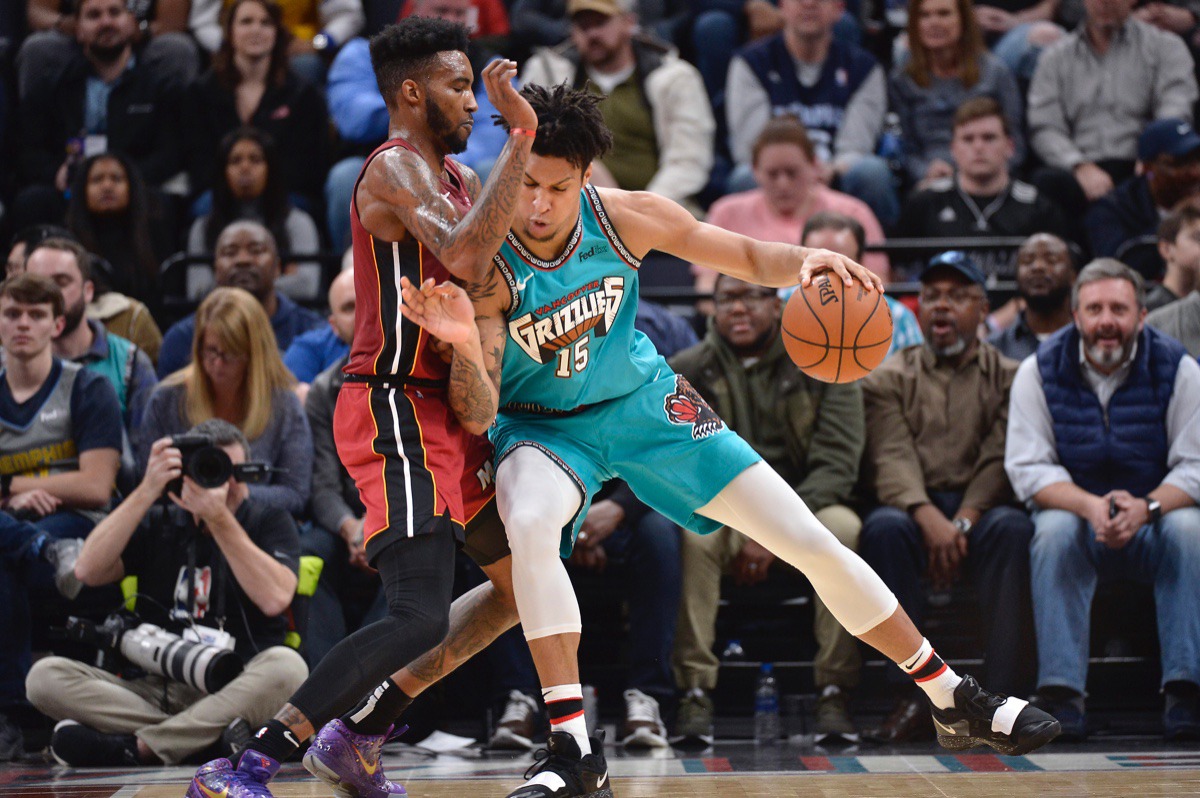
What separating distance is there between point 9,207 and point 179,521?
14.0 feet

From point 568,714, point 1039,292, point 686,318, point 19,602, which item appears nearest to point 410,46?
point 568,714

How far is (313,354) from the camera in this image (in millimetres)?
7102

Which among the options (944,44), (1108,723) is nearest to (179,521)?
(1108,723)

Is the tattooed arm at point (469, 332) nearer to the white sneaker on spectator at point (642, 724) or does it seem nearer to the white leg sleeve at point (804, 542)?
the white leg sleeve at point (804, 542)

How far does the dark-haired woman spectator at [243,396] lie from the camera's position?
6234mm

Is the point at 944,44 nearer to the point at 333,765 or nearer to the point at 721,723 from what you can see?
the point at 721,723

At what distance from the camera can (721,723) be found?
622 centimetres

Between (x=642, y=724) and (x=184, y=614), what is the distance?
5.99 ft

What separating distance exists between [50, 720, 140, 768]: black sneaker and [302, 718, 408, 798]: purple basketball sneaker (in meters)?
1.62

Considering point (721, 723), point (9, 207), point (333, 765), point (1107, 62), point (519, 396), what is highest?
point (1107, 62)

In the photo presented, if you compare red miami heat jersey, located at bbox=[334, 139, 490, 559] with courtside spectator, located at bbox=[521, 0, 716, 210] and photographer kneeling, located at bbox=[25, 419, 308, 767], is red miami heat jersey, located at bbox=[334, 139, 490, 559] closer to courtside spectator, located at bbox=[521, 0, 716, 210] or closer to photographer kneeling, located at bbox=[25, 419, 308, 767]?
photographer kneeling, located at bbox=[25, 419, 308, 767]

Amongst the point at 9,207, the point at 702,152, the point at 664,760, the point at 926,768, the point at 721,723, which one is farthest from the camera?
the point at 9,207

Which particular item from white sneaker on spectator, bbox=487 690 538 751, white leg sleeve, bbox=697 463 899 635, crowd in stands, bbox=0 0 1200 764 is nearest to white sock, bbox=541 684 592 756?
Answer: white leg sleeve, bbox=697 463 899 635

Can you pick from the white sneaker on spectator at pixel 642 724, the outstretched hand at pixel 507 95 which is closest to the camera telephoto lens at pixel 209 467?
the white sneaker on spectator at pixel 642 724
